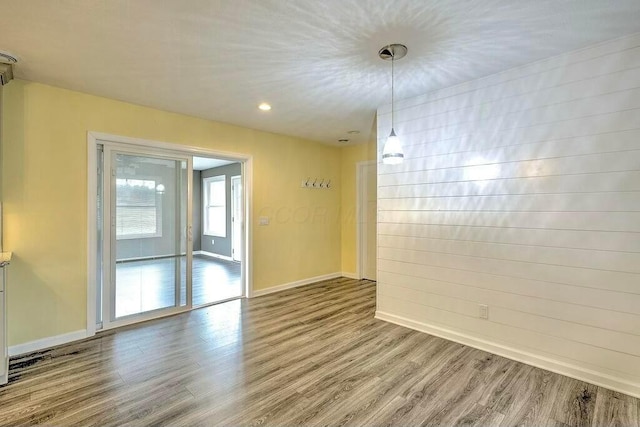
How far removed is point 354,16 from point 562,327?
2.80 meters

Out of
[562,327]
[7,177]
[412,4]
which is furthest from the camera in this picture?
[7,177]

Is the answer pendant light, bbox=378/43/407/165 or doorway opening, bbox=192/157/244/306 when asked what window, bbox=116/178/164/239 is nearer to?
doorway opening, bbox=192/157/244/306

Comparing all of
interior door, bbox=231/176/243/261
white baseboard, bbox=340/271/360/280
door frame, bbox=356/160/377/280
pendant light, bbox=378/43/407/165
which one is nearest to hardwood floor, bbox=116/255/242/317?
white baseboard, bbox=340/271/360/280

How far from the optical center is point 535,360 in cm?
258

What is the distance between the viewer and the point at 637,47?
215 cm

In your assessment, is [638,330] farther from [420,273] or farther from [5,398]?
[5,398]

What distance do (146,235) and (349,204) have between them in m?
3.43

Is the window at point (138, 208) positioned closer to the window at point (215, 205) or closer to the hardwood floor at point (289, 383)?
the hardwood floor at point (289, 383)

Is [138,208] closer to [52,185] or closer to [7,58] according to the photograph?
[52,185]

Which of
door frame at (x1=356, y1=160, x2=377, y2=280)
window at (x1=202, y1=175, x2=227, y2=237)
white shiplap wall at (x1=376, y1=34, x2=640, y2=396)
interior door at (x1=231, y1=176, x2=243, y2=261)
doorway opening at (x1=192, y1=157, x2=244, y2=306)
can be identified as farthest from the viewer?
window at (x1=202, y1=175, x2=227, y2=237)

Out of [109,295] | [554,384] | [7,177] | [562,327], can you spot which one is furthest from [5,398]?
[562,327]

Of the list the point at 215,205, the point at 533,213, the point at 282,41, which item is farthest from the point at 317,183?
the point at 215,205

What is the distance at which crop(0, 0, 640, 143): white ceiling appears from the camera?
186cm

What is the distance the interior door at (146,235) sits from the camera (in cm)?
344
